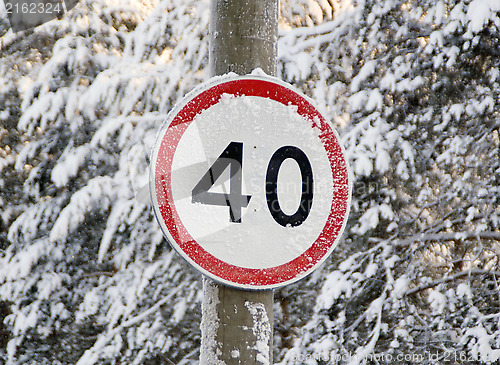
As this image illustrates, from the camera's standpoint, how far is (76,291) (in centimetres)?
668

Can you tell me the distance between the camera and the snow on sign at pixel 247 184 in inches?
50.9

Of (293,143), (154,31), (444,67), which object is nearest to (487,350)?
(444,67)

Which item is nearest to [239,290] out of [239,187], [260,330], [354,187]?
[260,330]

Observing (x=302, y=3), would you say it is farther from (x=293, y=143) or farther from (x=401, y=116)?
(x=293, y=143)

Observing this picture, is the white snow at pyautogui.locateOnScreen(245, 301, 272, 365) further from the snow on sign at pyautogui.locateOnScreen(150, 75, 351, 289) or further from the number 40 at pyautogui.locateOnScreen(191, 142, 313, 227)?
the number 40 at pyautogui.locateOnScreen(191, 142, 313, 227)

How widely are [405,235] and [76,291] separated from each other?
161 inches

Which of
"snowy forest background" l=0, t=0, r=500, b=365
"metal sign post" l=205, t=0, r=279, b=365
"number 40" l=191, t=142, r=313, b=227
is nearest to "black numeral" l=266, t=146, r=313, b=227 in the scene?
"number 40" l=191, t=142, r=313, b=227

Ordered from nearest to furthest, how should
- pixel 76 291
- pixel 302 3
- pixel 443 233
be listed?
pixel 443 233 < pixel 302 3 < pixel 76 291

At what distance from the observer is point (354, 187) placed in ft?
15.5

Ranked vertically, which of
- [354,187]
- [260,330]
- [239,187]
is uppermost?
[354,187]

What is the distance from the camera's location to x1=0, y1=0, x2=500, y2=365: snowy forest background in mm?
4207

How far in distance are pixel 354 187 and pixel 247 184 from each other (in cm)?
351

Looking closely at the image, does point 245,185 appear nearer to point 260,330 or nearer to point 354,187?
point 260,330

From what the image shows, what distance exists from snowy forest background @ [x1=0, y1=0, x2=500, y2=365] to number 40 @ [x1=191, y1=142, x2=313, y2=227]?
113 inches
